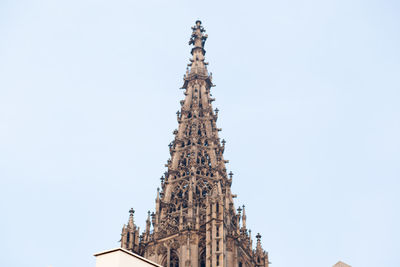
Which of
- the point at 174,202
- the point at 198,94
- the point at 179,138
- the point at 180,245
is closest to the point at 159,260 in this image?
the point at 180,245

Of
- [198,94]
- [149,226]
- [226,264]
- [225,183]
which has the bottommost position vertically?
[226,264]

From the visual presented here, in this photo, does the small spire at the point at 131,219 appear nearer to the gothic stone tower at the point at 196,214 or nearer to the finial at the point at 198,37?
the gothic stone tower at the point at 196,214

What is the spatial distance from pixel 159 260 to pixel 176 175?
10477 mm

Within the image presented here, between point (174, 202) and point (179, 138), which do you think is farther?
point (179, 138)

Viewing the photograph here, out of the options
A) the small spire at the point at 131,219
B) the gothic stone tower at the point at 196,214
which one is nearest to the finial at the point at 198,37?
the gothic stone tower at the point at 196,214

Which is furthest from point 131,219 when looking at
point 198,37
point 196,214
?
point 198,37

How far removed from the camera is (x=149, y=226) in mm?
59062

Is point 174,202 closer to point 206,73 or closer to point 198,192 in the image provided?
point 198,192

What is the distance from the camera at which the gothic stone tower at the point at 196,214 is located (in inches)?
2188

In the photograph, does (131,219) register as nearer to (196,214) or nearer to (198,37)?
(196,214)

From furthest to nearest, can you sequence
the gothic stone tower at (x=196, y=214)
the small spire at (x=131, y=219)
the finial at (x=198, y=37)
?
the finial at (x=198, y=37) < the small spire at (x=131, y=219) < the gothic stone tower at (x=196, y=214)

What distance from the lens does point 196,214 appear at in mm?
58250

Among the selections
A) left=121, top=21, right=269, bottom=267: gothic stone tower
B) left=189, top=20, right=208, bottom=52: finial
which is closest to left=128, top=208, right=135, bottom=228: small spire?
left=121, top=21, right=269, bottom=267: gothic stone tower

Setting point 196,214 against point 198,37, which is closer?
point 196,214
